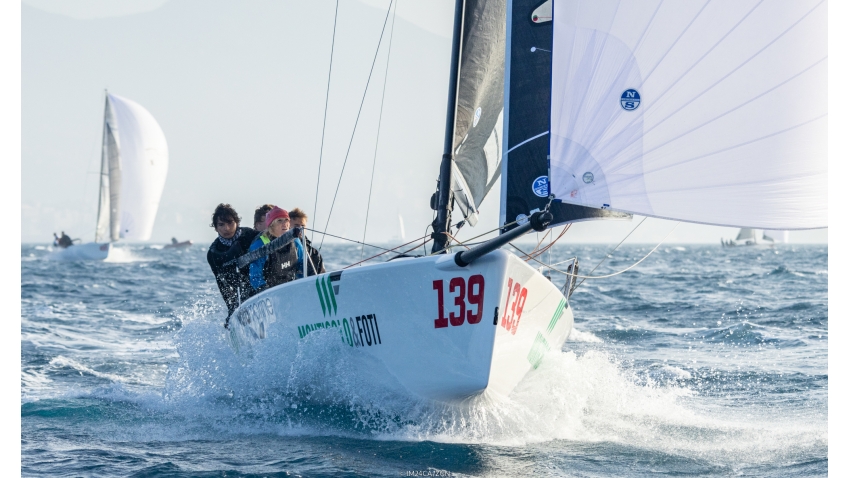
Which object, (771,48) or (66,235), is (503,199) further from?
(66,235)

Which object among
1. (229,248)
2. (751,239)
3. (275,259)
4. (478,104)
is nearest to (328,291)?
(275,259)

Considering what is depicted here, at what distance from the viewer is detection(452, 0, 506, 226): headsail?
637 cm

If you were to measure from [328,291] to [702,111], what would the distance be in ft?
7.86

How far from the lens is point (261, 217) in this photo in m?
6.76

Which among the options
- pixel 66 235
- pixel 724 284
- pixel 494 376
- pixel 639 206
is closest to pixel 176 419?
pixel 494 376

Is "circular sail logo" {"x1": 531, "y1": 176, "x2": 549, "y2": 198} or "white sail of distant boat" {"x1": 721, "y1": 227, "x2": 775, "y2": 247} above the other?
"white sail of distant boat" {"x1": 721, "y1": 227, "x2": 775, "y2": 247}

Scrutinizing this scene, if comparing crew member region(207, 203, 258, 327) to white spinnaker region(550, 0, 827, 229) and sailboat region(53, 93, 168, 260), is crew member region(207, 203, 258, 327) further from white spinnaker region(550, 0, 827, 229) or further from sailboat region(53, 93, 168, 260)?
sailboat region(53, 93, 168, 260)

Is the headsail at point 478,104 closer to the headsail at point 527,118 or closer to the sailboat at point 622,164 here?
the headsail at point 527,118

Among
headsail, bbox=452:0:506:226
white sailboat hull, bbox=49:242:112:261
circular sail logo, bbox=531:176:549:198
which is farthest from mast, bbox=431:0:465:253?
white sailboat hull, bbox=49:242:112:261

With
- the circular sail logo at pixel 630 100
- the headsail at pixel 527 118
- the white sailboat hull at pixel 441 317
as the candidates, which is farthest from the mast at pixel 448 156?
the circular sail logo at pixel 630 100

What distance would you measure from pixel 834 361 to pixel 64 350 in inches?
318

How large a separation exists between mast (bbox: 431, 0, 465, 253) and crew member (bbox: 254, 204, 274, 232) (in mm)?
1431

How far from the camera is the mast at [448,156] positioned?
19.4ft

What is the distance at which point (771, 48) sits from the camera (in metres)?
4.40
